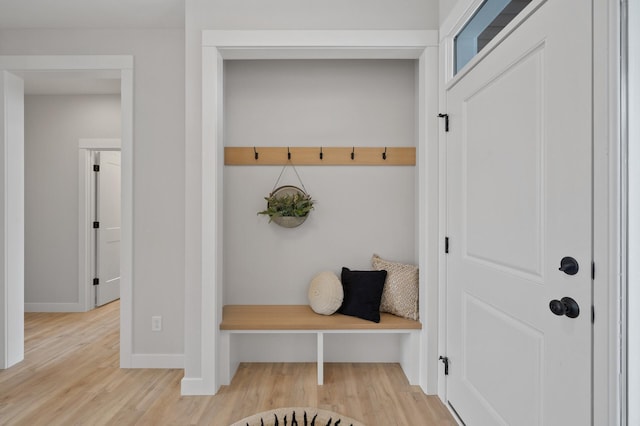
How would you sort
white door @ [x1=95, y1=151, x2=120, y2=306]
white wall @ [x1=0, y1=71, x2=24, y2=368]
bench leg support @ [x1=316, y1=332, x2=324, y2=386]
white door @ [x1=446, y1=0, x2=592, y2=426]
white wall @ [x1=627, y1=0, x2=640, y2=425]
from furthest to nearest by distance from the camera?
1. white door @ [x1=95, y1=151, x2=120, y2=306]
2. white wall @ [x1=0, y1=71, x2=24, y2=368]
3. bench leg support @ [x1=316, y1=332, x2=324, y2=386]
4. white door @ [x1=446, y1=0, x2=592, y2=426]
5. white wall @ [x1=627, y1=0, x2=640, y2=425]

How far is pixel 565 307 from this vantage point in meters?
1.29

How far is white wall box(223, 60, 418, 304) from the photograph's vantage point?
3.05 m

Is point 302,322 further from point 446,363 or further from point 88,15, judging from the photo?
point 88,15

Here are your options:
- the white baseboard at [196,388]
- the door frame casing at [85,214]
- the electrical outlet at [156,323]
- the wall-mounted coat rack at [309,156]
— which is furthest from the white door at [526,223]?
the door frame casing at [85,214]

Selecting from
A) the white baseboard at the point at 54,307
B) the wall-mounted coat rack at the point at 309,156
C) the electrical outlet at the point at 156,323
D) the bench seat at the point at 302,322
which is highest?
the wall-mounted coat rack at the point at 309,156

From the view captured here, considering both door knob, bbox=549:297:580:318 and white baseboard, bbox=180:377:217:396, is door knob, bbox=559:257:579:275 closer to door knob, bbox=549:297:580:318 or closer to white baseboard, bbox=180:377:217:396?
door knob, bbox=549:297:580:318

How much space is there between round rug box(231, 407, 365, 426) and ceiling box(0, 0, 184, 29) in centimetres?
268

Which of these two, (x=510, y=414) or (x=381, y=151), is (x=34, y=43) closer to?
(x=381, y=151)

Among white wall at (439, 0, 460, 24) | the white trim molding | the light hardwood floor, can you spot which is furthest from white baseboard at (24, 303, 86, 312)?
white wall at (439, 0, 460, 24)

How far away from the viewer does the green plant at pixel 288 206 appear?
2.87m

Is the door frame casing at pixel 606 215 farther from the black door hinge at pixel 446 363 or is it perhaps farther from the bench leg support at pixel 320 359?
the bench leg support at pixel 320 359

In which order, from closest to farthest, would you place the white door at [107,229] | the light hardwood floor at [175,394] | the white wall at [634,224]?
the white wall at [634,224] < the light hardwood floor at [175,394] < the white door at [107,229]

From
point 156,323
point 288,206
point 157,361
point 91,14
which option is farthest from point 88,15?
point 157,361

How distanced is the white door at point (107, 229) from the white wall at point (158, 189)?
87.8 inches
